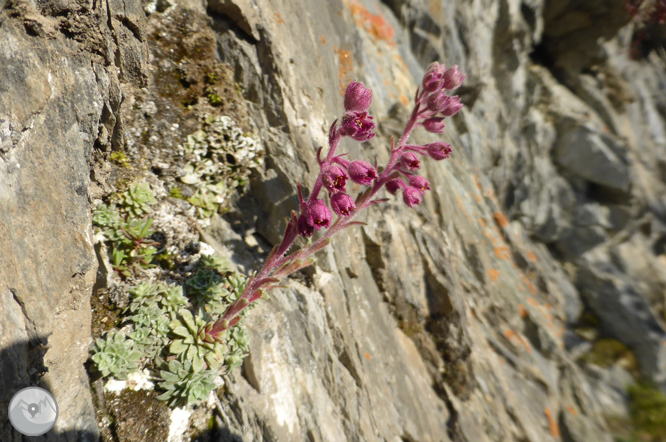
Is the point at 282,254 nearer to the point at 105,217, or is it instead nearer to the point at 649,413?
the point at 105,217

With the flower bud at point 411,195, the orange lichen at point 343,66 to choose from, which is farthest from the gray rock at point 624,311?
the flower bud at point 411,195

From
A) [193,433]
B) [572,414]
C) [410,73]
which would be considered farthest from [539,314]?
[193,433]

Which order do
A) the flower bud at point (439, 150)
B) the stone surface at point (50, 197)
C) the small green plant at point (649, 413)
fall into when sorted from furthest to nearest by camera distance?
the small green plant at point (649, 413) < the flower bud at point (439, 150) < the stone surface at point (50, 197)

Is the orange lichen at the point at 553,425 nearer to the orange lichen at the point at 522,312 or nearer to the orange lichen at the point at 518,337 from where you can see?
the orange lichen at the point at 518,337

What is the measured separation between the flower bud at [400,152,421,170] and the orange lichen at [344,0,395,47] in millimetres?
4609

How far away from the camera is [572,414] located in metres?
6.53

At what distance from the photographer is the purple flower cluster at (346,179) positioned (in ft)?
8.25

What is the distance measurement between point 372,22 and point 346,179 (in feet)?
18.8

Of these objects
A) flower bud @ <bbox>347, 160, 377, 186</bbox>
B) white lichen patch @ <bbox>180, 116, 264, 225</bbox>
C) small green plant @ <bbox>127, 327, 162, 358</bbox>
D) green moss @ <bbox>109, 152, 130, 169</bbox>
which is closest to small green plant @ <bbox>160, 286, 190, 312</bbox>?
small green plant @ <bbox>127, 327, 162, 358</bbox>

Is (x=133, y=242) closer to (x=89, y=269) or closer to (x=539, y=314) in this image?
(x=89, y=269)

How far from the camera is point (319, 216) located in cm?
251

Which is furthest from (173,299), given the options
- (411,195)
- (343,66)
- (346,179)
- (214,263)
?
(343,66)

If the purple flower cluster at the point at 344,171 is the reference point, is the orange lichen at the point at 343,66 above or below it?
above

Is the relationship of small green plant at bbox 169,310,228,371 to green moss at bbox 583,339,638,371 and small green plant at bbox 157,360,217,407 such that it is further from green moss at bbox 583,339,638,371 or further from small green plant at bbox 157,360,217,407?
green moss at bbox 583,339,638,371
